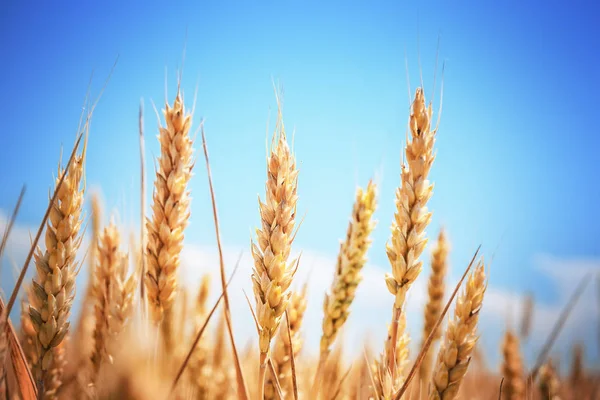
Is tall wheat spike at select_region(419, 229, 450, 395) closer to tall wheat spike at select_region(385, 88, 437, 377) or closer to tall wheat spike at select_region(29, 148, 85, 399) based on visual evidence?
tall wheat spike at select_region(385, 88, 437, 377)

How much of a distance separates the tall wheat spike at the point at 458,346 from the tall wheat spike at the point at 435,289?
1.07 m

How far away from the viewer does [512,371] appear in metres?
3.53

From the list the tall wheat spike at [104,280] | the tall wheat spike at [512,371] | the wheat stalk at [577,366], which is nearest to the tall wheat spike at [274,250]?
the tall wheat spike at [104,280]

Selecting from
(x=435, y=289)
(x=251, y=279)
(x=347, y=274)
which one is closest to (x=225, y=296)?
(x=251, y=279)

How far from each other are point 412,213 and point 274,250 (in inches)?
21.0

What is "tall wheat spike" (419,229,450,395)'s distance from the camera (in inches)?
112

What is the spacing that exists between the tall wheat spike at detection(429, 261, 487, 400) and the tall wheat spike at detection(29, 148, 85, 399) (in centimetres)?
140

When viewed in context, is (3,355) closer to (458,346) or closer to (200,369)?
(458,346)

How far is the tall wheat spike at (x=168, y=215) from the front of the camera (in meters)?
1.62

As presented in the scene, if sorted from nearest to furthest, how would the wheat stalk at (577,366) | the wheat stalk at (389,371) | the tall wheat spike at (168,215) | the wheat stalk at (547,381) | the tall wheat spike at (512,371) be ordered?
the wheat stalk at (389,371) < the tall wheat spike at (168,215) < the wheat stalk at (547,381) < the tall wheat spike at (512,371) < the wheat stalk at (577,366)

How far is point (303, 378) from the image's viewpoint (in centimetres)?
293

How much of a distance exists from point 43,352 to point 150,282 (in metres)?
0.44

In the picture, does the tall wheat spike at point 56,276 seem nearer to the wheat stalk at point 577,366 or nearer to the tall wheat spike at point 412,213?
the tall wheat spike at point 412,213

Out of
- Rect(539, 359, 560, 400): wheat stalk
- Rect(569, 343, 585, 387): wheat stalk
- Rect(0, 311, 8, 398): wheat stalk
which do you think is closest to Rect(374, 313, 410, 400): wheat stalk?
Rect(0, 311, 8, 398): wheat stalk
